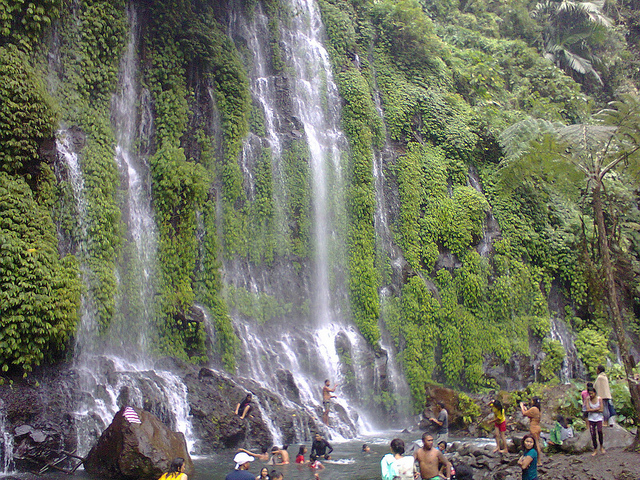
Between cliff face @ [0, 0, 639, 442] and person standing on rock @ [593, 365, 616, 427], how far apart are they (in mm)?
2748

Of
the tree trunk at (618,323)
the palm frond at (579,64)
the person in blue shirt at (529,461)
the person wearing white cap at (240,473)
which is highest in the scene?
the palm frond at (579,64)

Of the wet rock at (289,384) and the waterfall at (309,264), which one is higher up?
the waterfall at (309,264)

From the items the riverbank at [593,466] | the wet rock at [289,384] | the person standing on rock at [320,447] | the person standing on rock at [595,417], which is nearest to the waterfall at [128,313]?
the person standing on rock at [320,447]

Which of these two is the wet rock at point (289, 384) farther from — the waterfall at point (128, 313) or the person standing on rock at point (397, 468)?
the person standing on rock at point (397, 468)

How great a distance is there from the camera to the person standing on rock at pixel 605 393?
29.3 ft

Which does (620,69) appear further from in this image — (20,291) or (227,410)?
(20,291)

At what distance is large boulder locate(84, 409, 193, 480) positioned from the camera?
8648 millimetres

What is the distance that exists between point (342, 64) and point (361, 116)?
2.61m

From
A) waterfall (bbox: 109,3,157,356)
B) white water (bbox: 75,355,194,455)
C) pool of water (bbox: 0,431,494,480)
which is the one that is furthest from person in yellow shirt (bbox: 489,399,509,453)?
waterfall (bbox: 109,3,157,356)

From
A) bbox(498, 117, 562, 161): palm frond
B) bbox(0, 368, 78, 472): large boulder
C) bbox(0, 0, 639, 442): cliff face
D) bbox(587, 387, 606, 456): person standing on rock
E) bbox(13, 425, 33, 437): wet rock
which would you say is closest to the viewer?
bbox(587, 387, 606, 456): person standing on rock

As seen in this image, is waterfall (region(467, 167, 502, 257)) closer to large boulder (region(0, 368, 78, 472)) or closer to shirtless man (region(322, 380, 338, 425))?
shirtless man (region(322, 380, 338, 425))

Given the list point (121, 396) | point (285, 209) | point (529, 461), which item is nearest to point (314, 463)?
point (121, 396)

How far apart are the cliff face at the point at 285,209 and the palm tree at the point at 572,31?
5.32 meters

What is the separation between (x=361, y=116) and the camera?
758 inches
